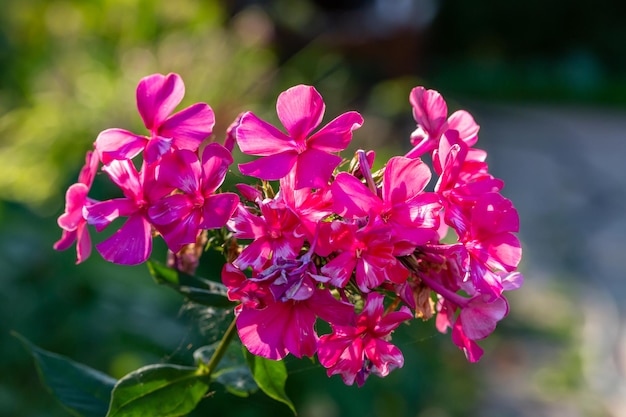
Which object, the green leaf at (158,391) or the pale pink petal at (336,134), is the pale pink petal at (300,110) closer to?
the pale pink petal at (336,134)

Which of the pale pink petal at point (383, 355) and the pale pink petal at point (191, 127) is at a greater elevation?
the pale pink petal at point (191, 127)

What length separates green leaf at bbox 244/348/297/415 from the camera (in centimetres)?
99

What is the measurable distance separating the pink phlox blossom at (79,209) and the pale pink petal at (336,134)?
29 centimetres

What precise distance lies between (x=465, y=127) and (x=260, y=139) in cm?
28

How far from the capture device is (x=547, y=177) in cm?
545

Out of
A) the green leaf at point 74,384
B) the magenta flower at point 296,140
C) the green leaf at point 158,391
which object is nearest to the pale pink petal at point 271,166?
the magenta flower at point 296,140

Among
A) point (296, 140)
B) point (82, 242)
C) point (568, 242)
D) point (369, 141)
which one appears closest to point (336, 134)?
point (296, 140)

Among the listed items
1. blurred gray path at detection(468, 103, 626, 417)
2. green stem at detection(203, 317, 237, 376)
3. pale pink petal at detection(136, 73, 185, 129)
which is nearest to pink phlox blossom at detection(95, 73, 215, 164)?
pale pink petal at detection(136, 73, 185, 129)

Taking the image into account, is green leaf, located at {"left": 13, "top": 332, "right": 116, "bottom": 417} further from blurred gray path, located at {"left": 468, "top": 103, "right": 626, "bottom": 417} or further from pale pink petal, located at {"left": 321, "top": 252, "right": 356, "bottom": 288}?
blurred gray path, located at {"left": 468, "top": 103, "right": 626, "bottom": 417}

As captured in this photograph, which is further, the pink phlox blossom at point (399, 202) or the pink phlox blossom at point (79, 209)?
the pink phlox blossom at point (79, 209)

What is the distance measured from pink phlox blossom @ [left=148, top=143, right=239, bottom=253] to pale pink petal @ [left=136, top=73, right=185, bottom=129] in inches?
3.7

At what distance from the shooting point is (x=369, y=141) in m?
4.27

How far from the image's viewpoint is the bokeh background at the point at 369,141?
224cm

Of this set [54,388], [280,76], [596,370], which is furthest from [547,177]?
[54,388]
